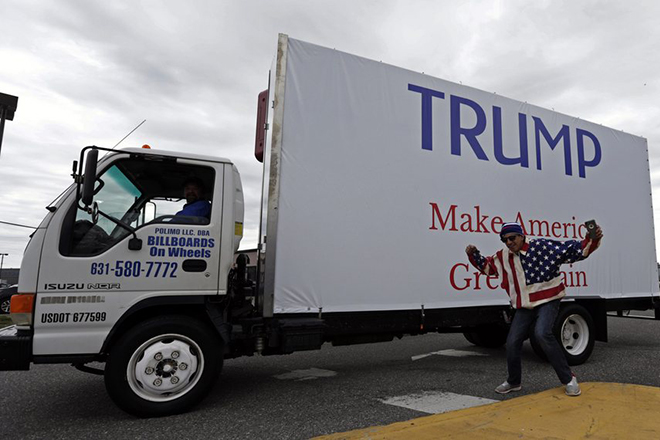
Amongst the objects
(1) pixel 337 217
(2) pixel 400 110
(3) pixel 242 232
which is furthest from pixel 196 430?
(2) pixel 400 110

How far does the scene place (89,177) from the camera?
337 cm

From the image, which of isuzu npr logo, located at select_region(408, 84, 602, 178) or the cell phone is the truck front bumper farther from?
the cell phone

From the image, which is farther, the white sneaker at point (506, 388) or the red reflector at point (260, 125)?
the red reflector at point (260, 125)

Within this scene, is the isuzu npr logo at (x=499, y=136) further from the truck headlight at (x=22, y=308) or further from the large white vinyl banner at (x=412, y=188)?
the truck headlight at (x=22, y=308)

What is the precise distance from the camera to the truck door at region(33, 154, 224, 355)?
351cm

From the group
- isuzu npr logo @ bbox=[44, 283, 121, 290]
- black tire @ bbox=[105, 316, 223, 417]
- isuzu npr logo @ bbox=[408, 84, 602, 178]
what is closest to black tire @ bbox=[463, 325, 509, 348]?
isuzu npr logo @ bbox=[408, 84, 602, 178]

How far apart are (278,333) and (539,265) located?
2.69m

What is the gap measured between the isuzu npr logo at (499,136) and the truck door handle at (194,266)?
282 centimetres

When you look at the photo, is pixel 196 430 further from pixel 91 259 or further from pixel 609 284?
pixel 609 284

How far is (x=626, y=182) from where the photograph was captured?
6.55 metres

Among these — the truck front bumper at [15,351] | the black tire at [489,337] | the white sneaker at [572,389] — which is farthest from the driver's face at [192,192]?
the black tire at [489,337]

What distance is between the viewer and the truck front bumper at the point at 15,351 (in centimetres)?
329

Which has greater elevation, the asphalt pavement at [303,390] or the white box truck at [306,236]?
the white box truck at [306,236]

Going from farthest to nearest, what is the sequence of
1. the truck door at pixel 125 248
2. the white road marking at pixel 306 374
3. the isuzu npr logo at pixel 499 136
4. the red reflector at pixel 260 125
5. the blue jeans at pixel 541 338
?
the white road marking at pixel 306 374, the isuzu npr logo at pixel 499 136, the red reflector at pixel 260 125, the blue jeans at pixel 541 338, the truck door at pixel 125 248
